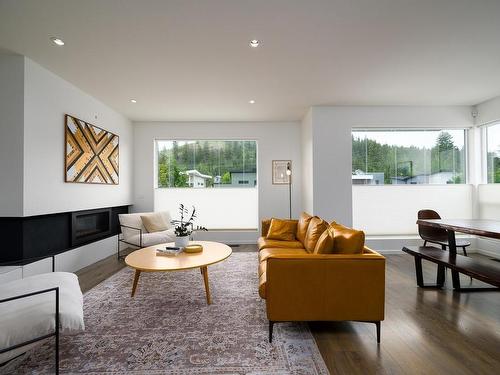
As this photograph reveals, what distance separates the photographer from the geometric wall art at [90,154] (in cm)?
387

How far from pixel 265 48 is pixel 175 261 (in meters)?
2.72

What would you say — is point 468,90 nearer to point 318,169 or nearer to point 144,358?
point 318,169

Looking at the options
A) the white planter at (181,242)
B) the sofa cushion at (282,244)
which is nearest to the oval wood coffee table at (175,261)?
the white planter at (181,242)

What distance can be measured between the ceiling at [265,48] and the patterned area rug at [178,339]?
296 centimetres

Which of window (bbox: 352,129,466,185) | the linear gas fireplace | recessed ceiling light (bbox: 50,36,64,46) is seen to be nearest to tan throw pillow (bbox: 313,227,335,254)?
the linear gas fireplace

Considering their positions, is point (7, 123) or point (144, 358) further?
point (7, 123)

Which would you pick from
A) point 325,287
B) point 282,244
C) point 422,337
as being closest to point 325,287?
point 325,287

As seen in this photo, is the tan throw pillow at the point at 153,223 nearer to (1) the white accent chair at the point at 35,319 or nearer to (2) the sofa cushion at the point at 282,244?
(2) the sofa cushion at the point at 282,244

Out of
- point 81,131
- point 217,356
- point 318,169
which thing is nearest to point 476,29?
point 318,169

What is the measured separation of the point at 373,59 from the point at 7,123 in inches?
185

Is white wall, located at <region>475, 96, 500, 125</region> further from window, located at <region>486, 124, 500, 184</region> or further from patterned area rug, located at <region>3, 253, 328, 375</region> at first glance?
patterned area rug, located at <region>3, 253, 328, 375</region>

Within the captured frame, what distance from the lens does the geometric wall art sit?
3.87 metres

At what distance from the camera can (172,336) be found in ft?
7.25

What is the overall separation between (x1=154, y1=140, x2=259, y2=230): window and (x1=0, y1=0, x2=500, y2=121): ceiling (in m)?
1.64
